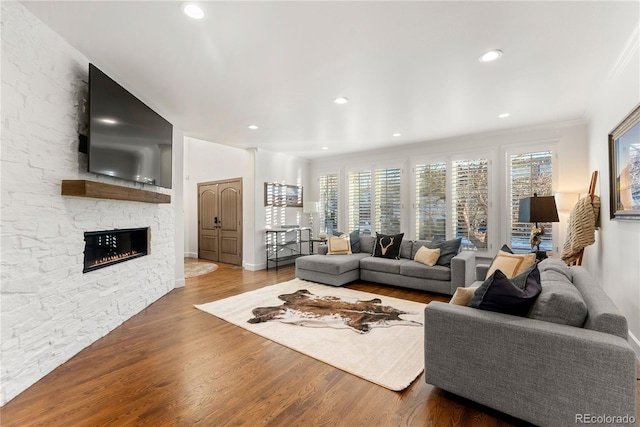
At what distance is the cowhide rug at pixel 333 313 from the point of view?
10.4 feet

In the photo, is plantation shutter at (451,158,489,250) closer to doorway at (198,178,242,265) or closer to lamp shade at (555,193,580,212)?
lamp shade at (555,193,580,212)

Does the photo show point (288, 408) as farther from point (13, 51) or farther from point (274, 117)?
point (274, 117)

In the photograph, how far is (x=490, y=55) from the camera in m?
2.54

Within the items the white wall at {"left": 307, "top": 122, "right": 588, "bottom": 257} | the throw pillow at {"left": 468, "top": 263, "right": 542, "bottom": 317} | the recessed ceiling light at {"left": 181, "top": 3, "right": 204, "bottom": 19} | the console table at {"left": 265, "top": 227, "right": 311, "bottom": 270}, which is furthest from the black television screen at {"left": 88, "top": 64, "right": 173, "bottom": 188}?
→ the white wall at {"left": 307, "top": 122, "right": 588, "bottom": 257}

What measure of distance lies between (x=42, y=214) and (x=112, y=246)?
0.98m

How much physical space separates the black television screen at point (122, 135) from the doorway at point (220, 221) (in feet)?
10.2

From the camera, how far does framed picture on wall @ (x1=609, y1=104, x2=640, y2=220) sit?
7.88ft

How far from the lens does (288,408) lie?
1.86 m

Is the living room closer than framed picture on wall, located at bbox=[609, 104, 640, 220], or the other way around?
the living room

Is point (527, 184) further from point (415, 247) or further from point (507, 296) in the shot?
point (507, 296)

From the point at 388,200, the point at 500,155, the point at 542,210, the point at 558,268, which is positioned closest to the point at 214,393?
the point at 558,268

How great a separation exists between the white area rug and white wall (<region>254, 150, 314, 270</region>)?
2348mm

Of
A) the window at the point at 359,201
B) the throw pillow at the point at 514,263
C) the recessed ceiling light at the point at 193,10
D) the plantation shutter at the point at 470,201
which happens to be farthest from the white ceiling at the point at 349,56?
the window at the point at 359,201

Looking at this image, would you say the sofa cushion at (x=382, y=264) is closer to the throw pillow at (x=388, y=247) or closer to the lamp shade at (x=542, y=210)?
the throw pillow at (x=388, y=247)
